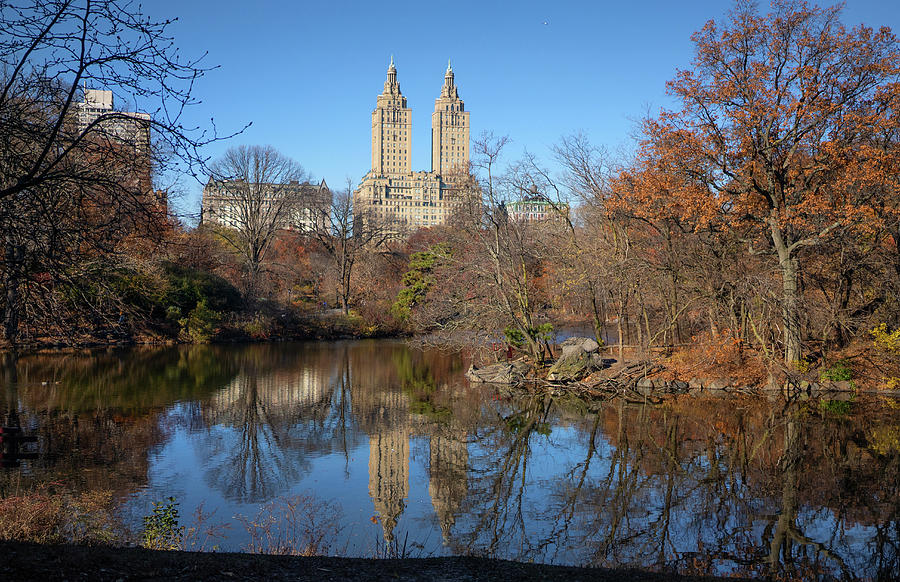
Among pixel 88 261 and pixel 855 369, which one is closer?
pixel 88 261

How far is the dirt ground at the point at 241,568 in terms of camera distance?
5.00 metres

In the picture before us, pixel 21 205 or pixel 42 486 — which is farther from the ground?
pixel 21 205

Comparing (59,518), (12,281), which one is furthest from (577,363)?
(12,281)

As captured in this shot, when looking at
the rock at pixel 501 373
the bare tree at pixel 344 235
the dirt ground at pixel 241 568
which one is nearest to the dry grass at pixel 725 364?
the rock at pixel 501 373

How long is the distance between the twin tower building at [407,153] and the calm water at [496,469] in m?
135

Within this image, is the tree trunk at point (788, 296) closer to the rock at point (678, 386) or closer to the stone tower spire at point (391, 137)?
the rock at point (678, 386)

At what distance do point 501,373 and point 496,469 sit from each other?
379 inches

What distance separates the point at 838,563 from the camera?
7.25 meters

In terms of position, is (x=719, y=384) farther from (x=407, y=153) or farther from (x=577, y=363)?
(x=407, y=153)

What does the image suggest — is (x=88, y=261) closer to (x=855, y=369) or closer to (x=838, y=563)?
(x=838, y=563)

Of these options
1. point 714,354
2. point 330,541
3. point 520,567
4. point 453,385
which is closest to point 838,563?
point 520,567

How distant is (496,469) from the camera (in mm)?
11523

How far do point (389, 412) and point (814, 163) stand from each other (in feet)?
44.5

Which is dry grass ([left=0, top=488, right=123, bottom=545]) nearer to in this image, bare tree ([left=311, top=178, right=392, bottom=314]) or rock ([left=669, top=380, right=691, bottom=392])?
rock ([left=669, top=380, right=691, bottom=392])
